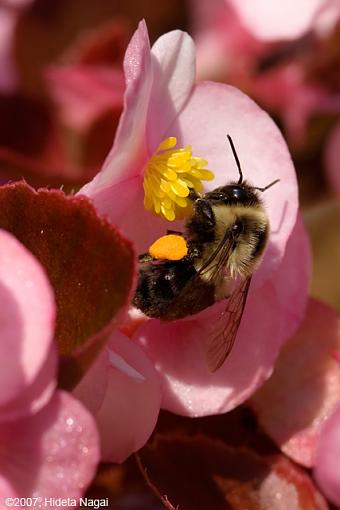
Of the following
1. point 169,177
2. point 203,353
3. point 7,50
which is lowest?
point 7,50

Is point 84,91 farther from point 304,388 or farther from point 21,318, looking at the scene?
point 21,318

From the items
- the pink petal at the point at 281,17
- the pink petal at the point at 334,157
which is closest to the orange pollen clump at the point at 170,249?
the pink petal at the point at 281,17

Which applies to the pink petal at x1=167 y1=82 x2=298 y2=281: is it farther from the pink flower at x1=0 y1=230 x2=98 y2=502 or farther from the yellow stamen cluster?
the pink flower at x1=0 y1=230 x2=98 y2=502

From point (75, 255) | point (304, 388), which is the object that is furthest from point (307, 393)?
point (75, 255)

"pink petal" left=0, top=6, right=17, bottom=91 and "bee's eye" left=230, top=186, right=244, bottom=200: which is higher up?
"bee's eye" left=230, top=186, right=244, bottom=200

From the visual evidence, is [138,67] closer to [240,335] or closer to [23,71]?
[240,335]

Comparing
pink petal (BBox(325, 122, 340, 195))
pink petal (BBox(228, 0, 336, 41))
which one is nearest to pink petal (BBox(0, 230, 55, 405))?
pink petal (BBox(228, 0, 336, 41))

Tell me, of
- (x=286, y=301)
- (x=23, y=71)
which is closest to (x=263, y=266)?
(x=286, y=301)
